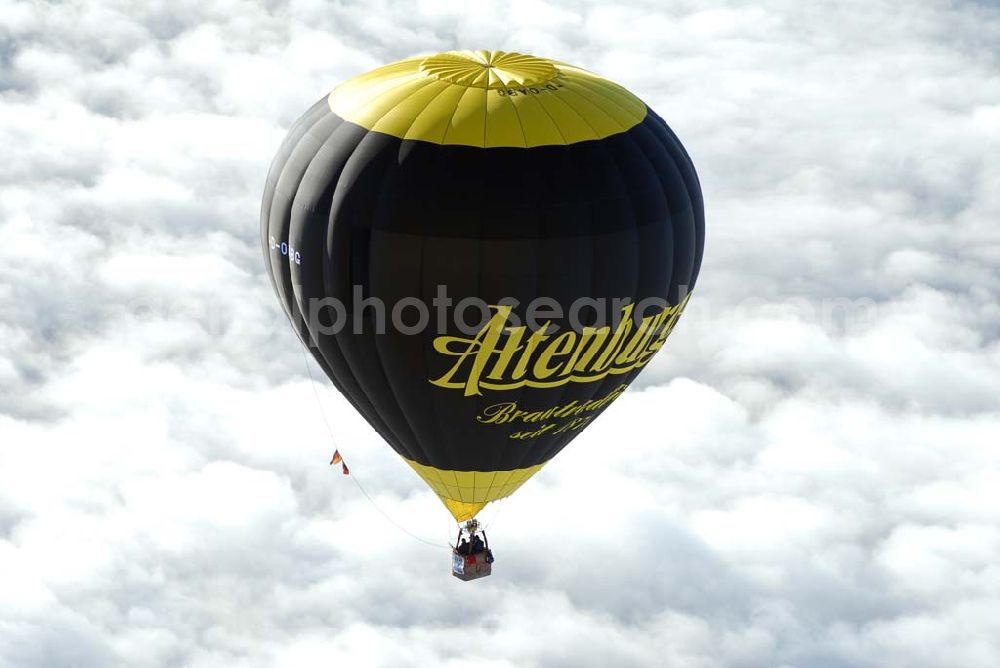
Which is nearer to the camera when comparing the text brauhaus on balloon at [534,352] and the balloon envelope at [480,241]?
the balloon envelope at [480,241]

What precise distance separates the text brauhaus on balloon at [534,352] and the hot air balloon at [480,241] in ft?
0.15

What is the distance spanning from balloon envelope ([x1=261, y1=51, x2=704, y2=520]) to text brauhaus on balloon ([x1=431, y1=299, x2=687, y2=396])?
1.9 inches

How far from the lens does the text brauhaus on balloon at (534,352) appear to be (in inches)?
1607

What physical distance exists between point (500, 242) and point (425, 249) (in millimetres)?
1768

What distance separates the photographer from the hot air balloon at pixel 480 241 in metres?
39.6

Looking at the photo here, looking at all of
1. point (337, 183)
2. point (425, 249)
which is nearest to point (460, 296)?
point (425, 249)

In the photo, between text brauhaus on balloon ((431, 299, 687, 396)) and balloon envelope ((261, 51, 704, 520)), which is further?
text brauhaus on balloon ((431, 299, 687, 396))

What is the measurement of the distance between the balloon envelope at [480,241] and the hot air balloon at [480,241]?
0.05 m

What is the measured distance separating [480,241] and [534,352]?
3.50 metres

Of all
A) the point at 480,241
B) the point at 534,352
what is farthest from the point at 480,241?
the point at 534,352

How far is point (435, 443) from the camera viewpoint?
44344mm

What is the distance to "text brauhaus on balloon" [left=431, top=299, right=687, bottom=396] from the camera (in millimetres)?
40812

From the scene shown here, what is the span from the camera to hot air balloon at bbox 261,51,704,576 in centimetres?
3959

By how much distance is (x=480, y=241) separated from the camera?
39.4 metres
